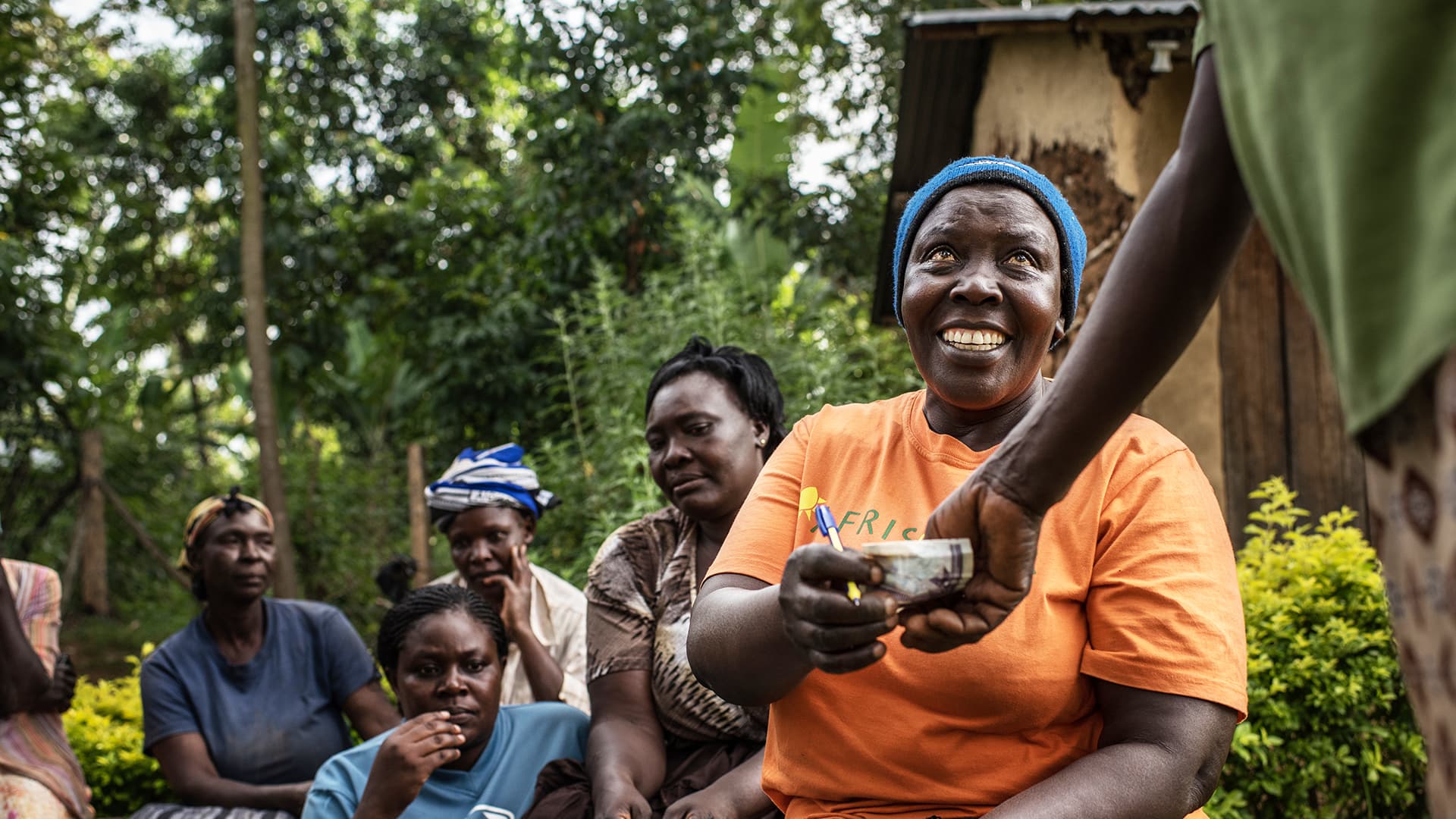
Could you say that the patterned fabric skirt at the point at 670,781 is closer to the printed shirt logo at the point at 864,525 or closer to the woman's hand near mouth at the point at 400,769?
the woman's hand near mouth at the point at 400,769

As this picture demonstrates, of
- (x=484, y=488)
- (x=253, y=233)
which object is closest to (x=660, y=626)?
(x=484, y=488)

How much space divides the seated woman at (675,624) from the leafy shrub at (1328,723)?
5.28 ft

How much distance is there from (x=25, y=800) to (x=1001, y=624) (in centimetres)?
370

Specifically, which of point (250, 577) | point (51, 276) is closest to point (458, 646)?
point (250, 577)

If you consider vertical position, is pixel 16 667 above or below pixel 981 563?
below

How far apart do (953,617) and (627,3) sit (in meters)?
7.32

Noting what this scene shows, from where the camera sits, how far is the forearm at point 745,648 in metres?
1.80

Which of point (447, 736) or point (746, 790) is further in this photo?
point (447, 736)

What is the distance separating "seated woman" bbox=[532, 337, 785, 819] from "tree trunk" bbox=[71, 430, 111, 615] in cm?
734

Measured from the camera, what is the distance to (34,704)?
4152mm

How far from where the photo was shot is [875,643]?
1513 mm

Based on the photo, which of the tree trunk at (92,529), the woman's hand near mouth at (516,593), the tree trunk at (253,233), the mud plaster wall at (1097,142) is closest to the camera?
the woman's hand near mouth at (516,593)

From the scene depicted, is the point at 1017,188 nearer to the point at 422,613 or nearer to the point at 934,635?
the point at 934,635

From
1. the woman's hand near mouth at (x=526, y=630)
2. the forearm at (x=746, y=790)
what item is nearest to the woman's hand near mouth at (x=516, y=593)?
the woman's hand near mouth at (x=526, y=630)
